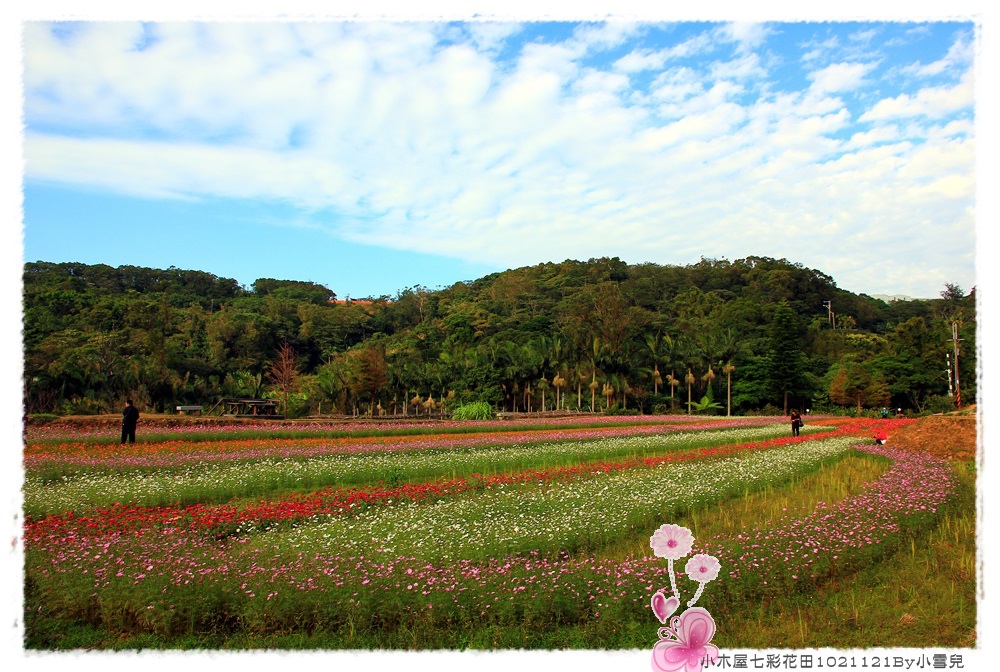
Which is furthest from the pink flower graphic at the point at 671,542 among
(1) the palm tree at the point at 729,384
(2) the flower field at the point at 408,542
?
(1) the palm tree at the point at 729,384

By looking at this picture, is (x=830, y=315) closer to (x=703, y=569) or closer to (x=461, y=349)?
(x=461, y=349)

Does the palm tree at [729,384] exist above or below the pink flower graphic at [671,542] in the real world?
above

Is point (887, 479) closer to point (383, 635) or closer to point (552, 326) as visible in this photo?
point (383, 635)

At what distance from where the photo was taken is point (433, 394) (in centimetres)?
3159

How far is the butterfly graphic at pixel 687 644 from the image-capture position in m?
3.70

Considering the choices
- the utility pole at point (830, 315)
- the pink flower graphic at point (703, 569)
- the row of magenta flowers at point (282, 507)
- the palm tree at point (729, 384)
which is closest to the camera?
the pink flower graphic at point (703, 569)

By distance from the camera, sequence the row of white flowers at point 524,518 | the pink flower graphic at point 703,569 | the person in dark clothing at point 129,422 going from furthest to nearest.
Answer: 1. the person in dark clothing at point 129,422
2. the row of white flowers at point 524,518
3. the pink flower graphic at point 703,569

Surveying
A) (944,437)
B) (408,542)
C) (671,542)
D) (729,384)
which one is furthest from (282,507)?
(729,384)

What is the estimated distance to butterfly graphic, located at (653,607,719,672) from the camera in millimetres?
3697

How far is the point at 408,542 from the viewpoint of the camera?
587 cm

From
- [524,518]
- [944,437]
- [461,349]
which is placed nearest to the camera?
[524,518]

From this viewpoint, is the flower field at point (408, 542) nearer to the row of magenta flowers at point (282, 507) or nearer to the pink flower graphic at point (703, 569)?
the row of magenta flowers at point (282, 507)

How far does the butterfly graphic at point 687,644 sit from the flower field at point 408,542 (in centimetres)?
53

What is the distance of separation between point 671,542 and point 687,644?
1.99 feet
